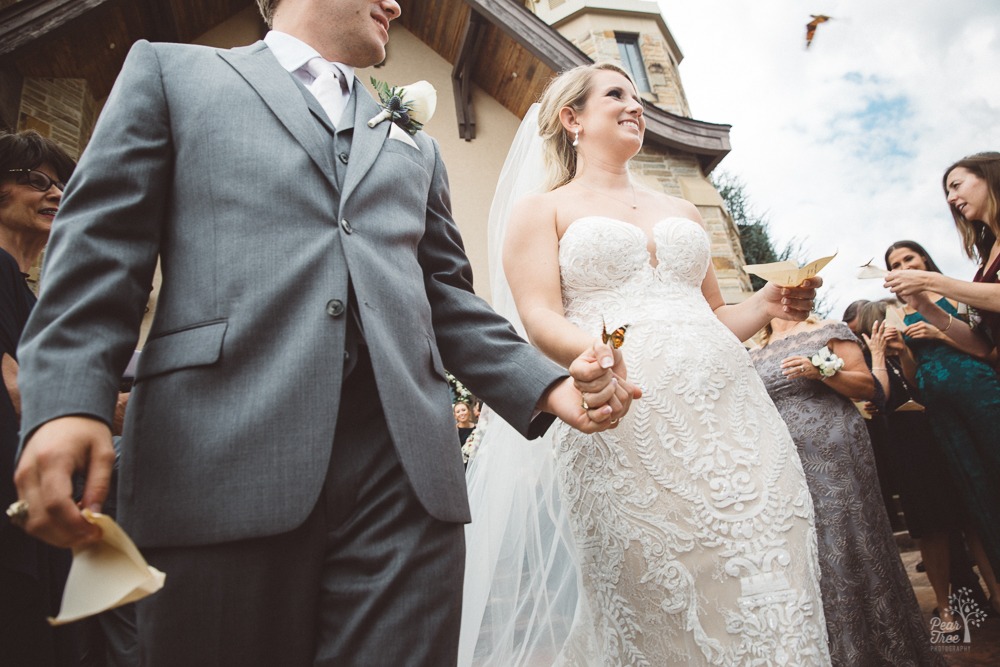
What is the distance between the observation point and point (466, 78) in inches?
328

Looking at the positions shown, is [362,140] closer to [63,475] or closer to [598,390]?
[598,390]

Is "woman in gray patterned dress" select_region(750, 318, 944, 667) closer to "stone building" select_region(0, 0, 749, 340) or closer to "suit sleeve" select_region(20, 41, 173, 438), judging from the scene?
"suit sleeve" select_region(20, 41, 173, 438)

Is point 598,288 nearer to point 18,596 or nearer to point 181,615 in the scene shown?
point 181,615

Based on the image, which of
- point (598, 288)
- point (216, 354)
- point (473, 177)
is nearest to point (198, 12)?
point (473, 177)

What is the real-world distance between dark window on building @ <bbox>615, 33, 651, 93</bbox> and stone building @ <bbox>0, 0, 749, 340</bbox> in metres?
3.97

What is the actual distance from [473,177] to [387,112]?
704 cm

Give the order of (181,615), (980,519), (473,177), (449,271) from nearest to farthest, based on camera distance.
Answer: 1. (181,615)
2. (449,271)
3. (980,519)
4. (473,177)

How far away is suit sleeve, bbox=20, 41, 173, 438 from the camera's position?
93 centimetres

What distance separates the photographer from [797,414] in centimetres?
353

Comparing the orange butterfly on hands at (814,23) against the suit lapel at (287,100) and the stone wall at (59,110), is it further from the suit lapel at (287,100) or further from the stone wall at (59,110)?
the stone wall at (59,110)

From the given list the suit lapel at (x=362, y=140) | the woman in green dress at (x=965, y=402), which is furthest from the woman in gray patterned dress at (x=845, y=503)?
the suit lapel at (x=362, y=140)

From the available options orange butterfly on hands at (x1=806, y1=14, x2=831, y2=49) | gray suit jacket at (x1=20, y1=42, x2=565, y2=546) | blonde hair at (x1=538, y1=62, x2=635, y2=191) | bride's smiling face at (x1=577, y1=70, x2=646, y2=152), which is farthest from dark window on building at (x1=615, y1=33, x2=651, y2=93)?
gray suit jacket at (x1=20, y1=42, x2=565, y2=546)

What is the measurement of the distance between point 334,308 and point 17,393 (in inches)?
53.1

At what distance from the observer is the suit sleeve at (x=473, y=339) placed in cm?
139
